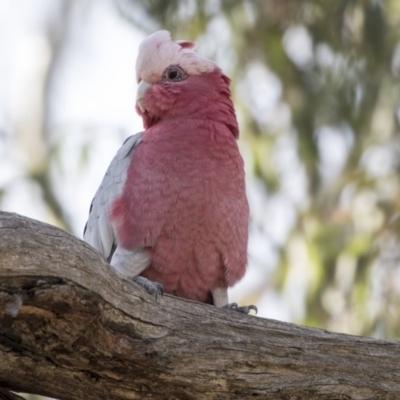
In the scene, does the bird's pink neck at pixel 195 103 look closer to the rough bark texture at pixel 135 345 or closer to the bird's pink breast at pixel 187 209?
the bird's pink breast at pixel 187 209

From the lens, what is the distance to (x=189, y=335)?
13.2 feet

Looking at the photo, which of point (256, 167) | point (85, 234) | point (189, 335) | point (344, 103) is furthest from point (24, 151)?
point (189, 335)

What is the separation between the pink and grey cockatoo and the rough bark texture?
43 cm

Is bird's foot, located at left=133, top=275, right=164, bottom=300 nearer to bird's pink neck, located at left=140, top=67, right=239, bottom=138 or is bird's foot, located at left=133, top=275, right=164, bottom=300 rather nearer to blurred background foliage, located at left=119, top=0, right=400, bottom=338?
bird's pink neck, located at left=140, top=67, right=239, bottom=138

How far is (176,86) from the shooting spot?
521 centimetres

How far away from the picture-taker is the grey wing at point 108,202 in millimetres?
4953

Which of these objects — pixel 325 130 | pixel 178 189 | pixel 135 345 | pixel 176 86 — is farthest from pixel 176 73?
pixel 325 130

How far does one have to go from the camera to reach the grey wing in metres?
4.95

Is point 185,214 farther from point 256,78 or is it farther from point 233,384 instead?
point 256,78

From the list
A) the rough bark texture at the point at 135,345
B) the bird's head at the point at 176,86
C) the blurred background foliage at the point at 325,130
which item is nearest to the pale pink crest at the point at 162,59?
the bird's head at the point at 176,86

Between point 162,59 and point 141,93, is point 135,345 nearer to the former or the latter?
point 141,93

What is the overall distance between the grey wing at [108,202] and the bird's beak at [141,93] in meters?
0.17

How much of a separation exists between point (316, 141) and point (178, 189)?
470 centimetres

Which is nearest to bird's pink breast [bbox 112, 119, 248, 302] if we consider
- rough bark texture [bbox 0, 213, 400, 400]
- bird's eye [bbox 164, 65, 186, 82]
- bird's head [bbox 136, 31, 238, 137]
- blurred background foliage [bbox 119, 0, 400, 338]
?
bird's head [bbox 136, 31, 238, 137]
